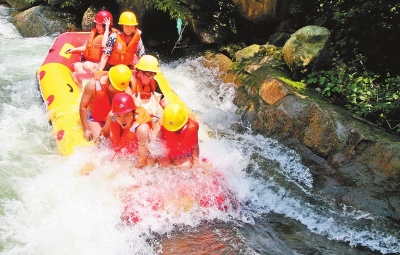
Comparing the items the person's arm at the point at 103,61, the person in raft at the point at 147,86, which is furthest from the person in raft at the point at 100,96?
the person's arm at the point at 103,61

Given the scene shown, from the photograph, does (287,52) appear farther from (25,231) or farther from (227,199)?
(25,231)

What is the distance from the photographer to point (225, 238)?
4.25 m

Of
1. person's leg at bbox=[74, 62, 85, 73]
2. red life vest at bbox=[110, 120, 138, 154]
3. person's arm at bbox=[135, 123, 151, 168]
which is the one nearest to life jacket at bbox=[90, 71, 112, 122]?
red life vest at bbox=[110, 120, 138, 154]

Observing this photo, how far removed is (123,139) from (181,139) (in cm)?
63

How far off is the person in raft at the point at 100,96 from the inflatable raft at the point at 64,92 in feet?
0.67

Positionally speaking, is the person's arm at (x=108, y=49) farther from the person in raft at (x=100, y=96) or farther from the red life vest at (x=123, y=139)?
the red life vest at (x=123, y=139)

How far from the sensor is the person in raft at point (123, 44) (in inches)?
246

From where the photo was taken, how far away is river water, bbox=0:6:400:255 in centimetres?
411

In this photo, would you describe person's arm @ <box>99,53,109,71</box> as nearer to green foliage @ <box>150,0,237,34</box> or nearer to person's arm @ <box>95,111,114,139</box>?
person's arm @ <box>95,111,114,139</box>

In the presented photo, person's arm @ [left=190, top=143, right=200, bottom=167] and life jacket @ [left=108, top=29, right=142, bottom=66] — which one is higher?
life jacket @ [left=108, top=29, right=142, bottom=66]

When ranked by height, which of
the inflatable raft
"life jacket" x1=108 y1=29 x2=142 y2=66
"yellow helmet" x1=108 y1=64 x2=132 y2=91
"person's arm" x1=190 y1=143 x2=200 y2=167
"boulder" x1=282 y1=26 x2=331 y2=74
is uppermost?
"boulder" x1=282 y1=26 x2=331 y2=74

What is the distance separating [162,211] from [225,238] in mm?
706

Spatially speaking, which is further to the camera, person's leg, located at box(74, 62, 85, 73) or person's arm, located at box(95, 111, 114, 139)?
person's leg, located at box(74, 62, 85, 73)

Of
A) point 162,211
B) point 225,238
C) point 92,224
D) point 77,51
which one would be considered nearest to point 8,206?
point 92,224
